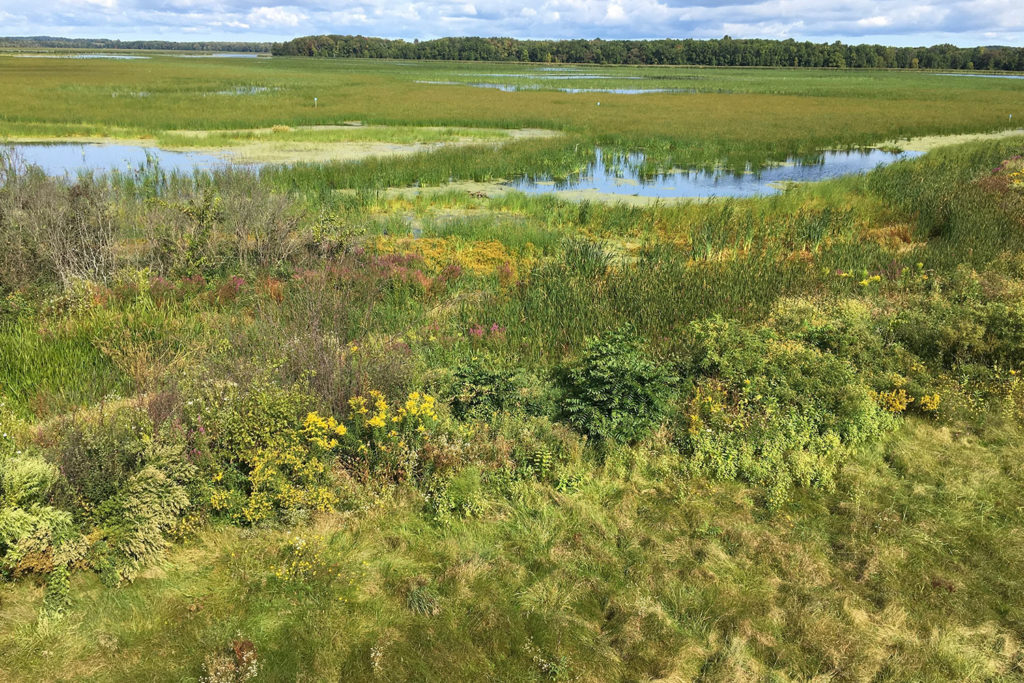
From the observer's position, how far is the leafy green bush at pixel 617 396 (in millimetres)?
5152

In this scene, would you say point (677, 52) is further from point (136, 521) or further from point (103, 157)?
point (136, 521)

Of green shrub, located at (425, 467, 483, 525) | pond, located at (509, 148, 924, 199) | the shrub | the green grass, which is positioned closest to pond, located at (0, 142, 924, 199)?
pond, located at (509, 148, 924, 199)

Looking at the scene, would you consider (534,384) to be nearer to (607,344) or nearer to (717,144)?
(607,344)

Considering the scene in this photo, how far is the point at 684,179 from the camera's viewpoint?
20.2m

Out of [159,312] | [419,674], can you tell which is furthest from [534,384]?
[159,312]

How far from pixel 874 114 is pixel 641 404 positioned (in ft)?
127

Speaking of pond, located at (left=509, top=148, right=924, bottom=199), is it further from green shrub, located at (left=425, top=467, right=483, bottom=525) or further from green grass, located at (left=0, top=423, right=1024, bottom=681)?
green grass, located at (left=0, top=423, right=1024, bottom=681)

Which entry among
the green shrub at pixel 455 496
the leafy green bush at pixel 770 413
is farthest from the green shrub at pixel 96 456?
the leafy green bush at pixel 770 413

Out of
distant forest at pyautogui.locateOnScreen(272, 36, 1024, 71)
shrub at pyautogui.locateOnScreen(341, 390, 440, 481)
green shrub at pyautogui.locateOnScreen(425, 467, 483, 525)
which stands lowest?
green shrub at pyautogui.locateOnScreen(425, 467, 483, 525)

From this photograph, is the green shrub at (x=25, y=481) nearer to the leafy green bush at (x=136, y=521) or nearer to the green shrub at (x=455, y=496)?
the leafy green bush at (x=136, y=521)

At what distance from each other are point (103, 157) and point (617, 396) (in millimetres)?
21306

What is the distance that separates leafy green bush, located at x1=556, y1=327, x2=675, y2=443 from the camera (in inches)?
203

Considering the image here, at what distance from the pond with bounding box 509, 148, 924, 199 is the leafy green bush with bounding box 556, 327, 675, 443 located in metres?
12.4

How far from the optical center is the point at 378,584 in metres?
3.74
